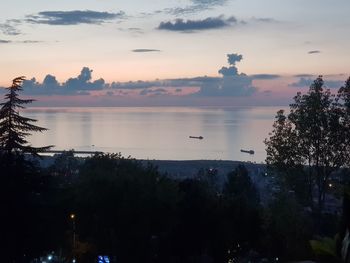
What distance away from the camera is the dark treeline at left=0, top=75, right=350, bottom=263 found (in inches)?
907

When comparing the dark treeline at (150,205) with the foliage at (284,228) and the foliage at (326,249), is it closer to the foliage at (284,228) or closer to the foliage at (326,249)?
the foliage at (284,228)

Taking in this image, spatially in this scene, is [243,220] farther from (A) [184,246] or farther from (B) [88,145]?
(B) [88,145]

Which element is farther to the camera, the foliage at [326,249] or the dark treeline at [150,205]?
the dark treeline at [150,205]

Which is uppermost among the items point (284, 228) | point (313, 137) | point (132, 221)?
point (313, 137)

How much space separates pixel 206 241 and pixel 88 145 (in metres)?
147

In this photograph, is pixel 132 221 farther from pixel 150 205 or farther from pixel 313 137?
pixel 313 137

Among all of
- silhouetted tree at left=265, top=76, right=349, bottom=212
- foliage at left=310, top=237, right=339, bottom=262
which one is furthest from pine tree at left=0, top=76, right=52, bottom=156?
foliage at left=310, top=237, right=339, bottom=262

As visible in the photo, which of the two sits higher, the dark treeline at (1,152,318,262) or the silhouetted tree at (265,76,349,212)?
the silhouetted tree at (265,76,349,212)

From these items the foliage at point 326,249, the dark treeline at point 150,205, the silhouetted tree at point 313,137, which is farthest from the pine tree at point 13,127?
the foliage at point 326,249

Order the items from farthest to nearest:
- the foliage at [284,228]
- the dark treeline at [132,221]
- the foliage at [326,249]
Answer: the foliage at [284,228], the dark treeline at [132,221], the foliage at [326,249]

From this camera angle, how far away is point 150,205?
23.4 metres

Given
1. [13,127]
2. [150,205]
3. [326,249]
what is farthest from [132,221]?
[326,249]

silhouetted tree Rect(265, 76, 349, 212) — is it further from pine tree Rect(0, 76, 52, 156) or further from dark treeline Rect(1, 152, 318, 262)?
pine tree Rect(0, 76, 52, 156)

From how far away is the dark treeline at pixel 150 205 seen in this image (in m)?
23.0
